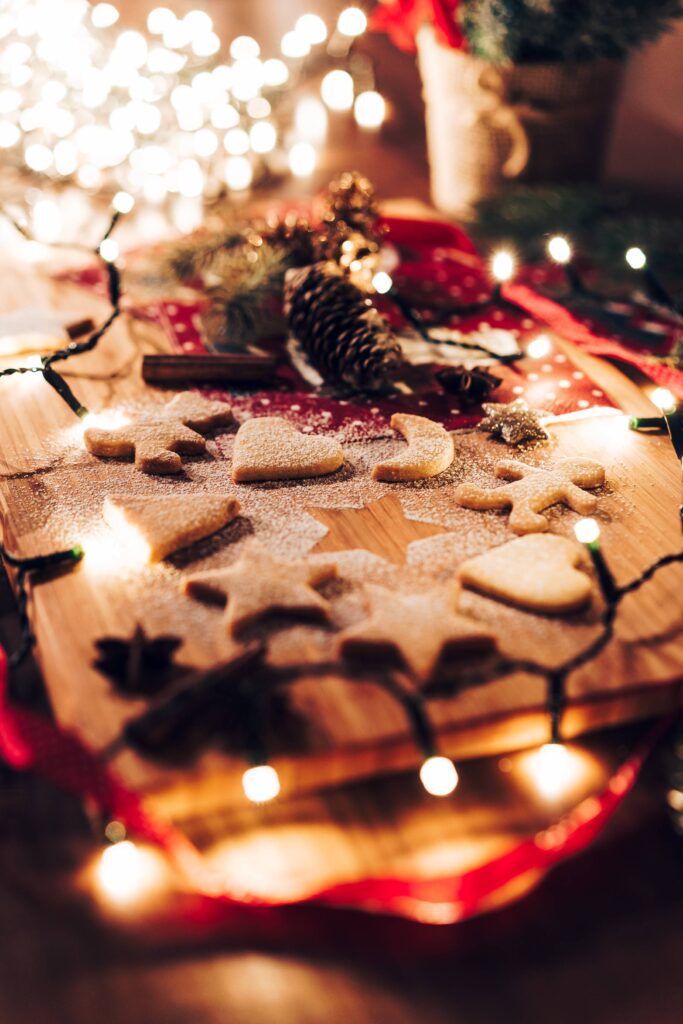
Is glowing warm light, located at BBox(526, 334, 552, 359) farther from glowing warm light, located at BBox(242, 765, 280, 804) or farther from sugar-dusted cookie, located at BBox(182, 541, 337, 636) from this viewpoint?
glowing warm light, located at BBox(242, 765, 280, 804)

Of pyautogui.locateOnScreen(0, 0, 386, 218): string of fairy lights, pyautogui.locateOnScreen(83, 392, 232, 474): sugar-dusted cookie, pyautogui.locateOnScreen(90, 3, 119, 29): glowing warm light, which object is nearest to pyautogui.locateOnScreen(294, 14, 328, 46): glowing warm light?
pyautogui.locateOnScreen(0, 0, 386, 218): string of fairy lights

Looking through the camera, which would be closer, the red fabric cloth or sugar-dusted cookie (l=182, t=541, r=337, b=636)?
sugar-dusted cookie (l=182, t=541, r=337, b=636)

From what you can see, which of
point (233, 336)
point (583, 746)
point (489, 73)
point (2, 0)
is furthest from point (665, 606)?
point (2, 0)

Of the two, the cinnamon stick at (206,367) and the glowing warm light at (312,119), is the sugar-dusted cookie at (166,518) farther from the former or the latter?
the glowing warm light at (312,119)

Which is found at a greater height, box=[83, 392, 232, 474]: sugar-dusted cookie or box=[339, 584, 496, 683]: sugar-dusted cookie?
box=[83, 392, 232, 474]: sugar-dusted cookie

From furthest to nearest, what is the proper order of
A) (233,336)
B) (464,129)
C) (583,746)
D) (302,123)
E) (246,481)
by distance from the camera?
(302,123) < (464,129) < (233,336) < (246,481) < (583,746)

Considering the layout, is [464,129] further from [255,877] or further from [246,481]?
[255,877]

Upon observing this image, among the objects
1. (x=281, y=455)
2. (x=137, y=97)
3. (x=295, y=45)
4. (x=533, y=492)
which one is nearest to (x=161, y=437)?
(x=281, y=455)
